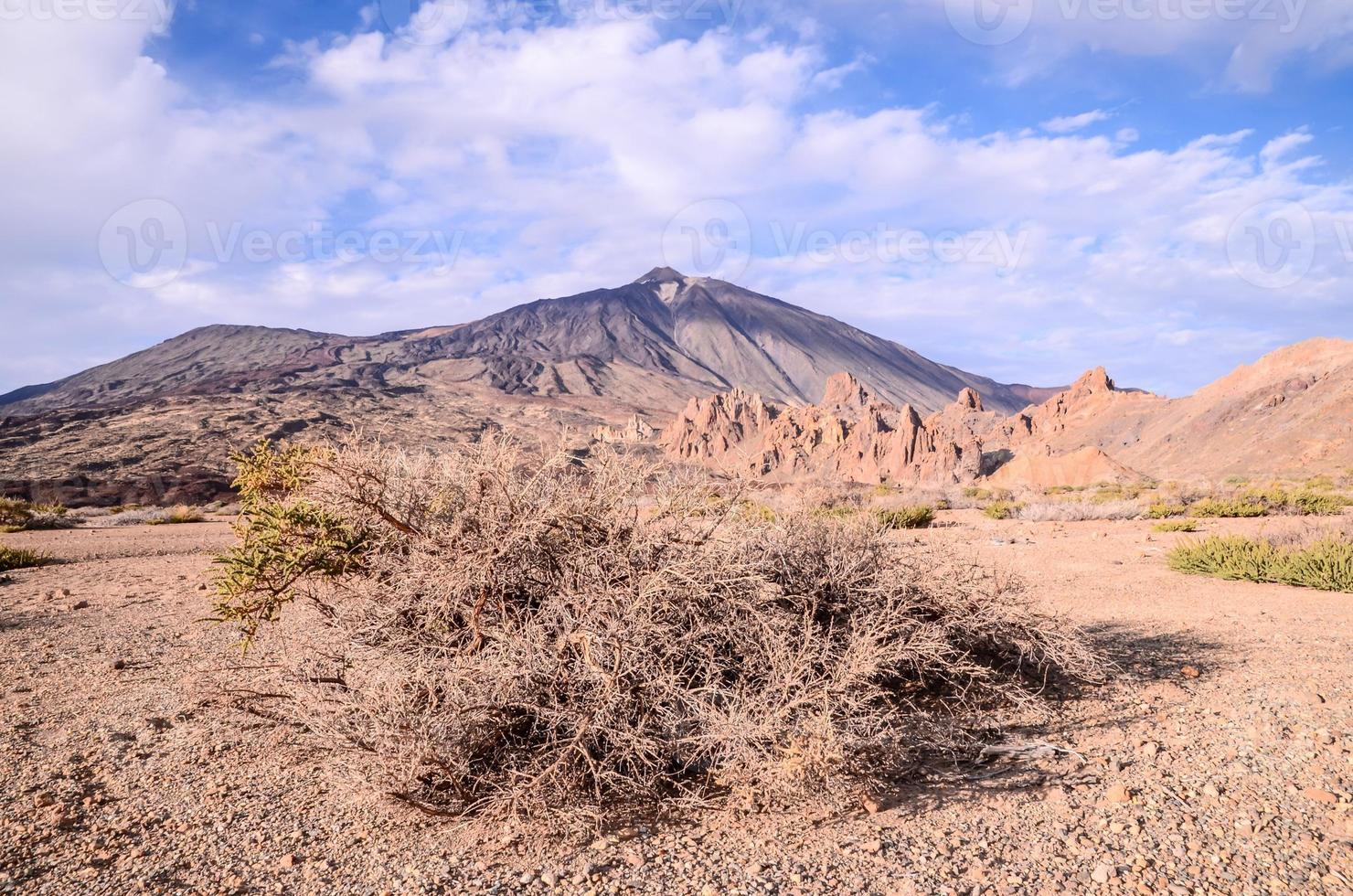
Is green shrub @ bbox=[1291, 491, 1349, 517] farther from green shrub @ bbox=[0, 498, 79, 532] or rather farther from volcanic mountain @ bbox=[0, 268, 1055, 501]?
green shrub @ bbox=[0, 498, 79, 532]

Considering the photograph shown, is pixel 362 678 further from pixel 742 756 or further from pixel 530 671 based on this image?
pixel 742 756

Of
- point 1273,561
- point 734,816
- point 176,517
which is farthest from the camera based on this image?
point 176,517

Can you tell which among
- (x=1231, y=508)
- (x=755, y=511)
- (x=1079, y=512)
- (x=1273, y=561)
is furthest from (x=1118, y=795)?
(x=1231, y=508)

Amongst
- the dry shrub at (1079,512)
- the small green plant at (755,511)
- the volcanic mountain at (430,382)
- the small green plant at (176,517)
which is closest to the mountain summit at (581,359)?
the volcanic mountain at (430,382)

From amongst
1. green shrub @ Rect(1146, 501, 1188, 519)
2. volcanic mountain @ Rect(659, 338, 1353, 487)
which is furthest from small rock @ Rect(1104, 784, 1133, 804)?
volcanic mountain @ Rect(659, 338, 1353, 487)

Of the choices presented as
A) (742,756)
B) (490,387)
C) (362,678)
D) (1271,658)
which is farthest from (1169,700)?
(490,387)

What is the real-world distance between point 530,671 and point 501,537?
27.1 inches

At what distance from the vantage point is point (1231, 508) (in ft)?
50.1

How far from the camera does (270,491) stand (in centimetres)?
396

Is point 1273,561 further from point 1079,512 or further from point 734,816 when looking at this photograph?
point 734,816

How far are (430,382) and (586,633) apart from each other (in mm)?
94284

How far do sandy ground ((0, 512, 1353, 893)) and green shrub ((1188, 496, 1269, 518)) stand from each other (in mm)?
12395

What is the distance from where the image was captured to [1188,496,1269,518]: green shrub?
15195mm

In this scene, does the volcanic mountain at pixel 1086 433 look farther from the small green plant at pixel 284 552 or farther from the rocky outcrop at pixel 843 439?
the small green plant at pixel 284 552
